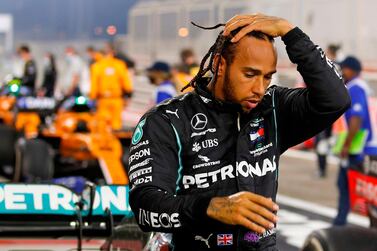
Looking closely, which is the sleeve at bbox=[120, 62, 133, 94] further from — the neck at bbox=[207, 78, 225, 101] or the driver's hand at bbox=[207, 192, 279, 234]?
the driver's hand at bbox=[207, 192, 279, 234]

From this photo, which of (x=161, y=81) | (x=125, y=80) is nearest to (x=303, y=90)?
(x=161, y=81)

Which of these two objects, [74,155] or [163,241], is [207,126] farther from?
[74,155]

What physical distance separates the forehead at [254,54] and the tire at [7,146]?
7125mm

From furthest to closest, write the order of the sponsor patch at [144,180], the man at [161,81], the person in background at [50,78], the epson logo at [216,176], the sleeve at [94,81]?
the person in background at [50,78] < the sleeve at [94,81] < the man at [161,81] < the epson logo at [216,176] < the sponsor patch at [144,180]

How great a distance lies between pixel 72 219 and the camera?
15.5 ft

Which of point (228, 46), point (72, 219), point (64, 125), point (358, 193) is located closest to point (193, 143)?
point (228, 46)

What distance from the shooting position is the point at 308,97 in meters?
3.50

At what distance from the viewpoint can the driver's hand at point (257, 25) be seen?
327 centimetres

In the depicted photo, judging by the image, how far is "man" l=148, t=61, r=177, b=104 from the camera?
11.2 m

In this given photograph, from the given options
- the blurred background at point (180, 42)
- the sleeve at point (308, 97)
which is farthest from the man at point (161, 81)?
the sleeve at point (308, 97)

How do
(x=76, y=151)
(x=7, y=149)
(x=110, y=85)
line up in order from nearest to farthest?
(x=7, y=149)
(x=76, y=151)
(x=110, y=85)

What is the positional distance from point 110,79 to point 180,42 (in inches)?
593

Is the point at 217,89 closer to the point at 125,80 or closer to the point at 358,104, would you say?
the point at 358,104

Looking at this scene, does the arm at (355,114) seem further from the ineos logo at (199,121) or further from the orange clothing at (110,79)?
the orange clothing at (110,79)
